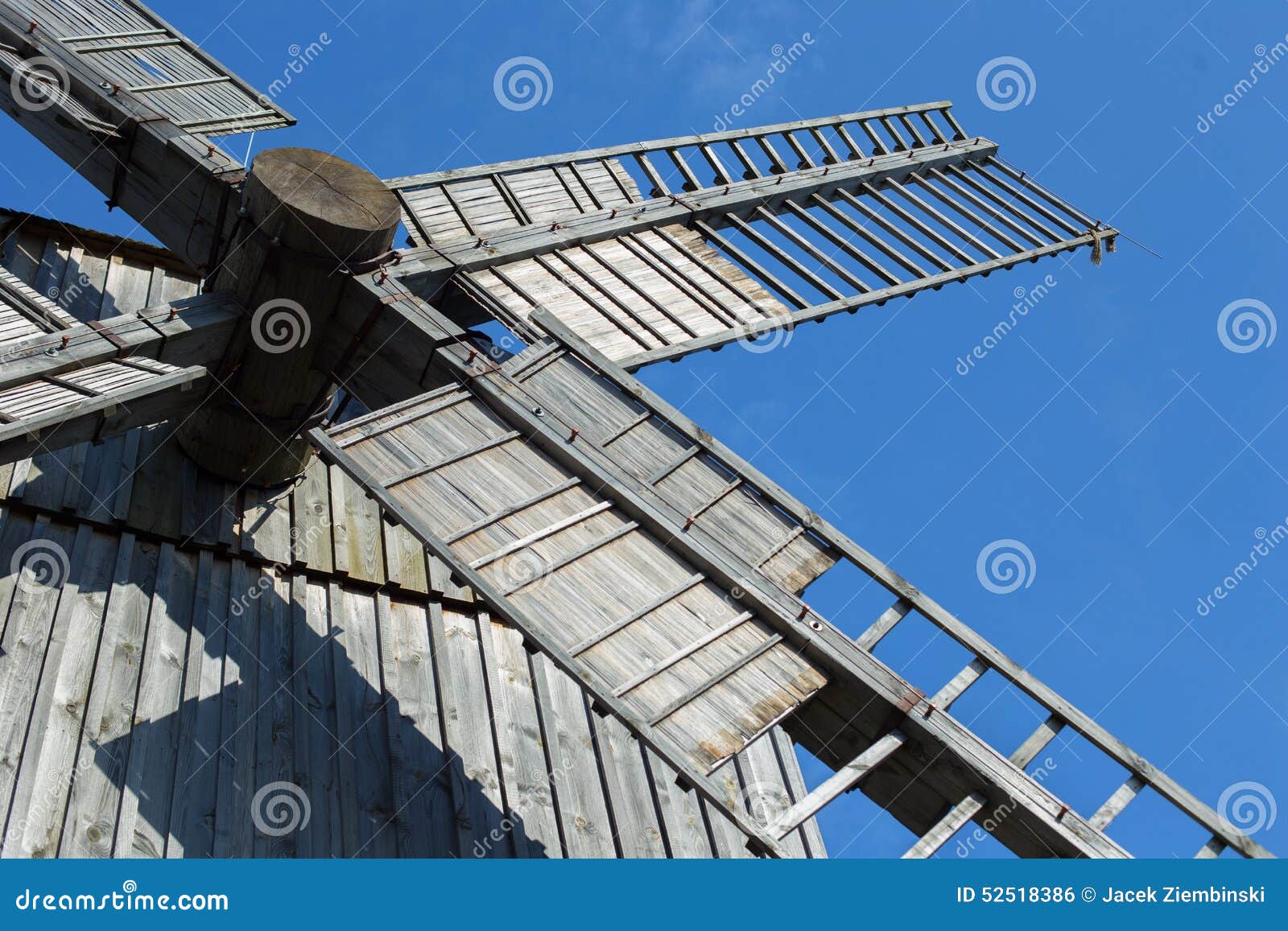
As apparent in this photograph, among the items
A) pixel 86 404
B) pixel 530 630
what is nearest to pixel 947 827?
pixel 530 630

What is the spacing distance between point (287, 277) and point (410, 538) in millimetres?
2390

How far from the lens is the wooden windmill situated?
6.96 meters

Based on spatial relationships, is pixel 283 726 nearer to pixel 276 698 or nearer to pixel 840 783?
pixel 276 698

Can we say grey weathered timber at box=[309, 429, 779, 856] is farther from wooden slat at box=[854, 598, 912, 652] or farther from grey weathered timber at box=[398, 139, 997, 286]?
grey weathered timber at box=[398, 139, 997, 286]

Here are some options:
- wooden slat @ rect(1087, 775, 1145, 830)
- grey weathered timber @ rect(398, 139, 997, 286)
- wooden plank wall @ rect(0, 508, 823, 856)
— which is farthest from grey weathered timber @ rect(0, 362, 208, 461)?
wooden slat @ rect(1087, 775, 1145, 830)

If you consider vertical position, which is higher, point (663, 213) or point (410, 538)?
point (663, 213)

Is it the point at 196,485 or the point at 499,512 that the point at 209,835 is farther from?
the point at 196,485

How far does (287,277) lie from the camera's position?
8836mm

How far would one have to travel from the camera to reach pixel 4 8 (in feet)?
32.2

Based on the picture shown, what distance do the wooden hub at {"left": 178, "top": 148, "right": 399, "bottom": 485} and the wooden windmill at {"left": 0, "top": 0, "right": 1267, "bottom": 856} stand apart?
3 cm

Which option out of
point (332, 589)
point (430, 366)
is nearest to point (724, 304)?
point (430, 366)

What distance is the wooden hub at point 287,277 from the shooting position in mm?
8727

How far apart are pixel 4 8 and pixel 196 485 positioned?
11.5ft

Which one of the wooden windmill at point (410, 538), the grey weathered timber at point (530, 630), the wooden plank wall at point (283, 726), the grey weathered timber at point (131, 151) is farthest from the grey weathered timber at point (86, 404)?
the grey weathered timber at point (131, 151)
